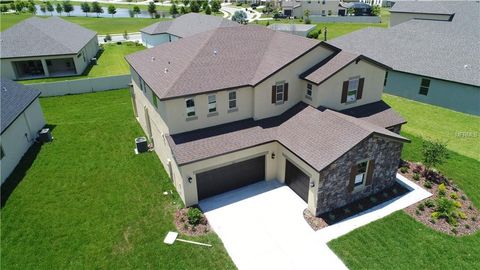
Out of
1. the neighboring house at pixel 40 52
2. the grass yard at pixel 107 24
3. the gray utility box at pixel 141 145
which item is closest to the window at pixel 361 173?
the gray utility box at pixel 141 145

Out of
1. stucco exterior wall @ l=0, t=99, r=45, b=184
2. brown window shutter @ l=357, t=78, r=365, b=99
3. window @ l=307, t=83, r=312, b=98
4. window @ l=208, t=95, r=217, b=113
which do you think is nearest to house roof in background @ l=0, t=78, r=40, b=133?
stucco exterior wall @ l=0, t=99, r=45, b=184

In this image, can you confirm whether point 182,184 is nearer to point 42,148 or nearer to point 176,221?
point 176,221

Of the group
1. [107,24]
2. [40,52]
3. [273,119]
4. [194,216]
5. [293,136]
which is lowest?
[194,216]

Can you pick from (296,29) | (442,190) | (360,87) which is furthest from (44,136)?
(296,29)

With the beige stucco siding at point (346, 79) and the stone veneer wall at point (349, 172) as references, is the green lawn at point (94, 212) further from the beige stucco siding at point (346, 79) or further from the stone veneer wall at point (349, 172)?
the beige stucco siding at point (346, 79)

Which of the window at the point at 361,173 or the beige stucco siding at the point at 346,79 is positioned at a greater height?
the beige stucco siding at the point at 346,79

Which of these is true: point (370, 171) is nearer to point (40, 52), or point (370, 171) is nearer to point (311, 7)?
point (40, 52)
